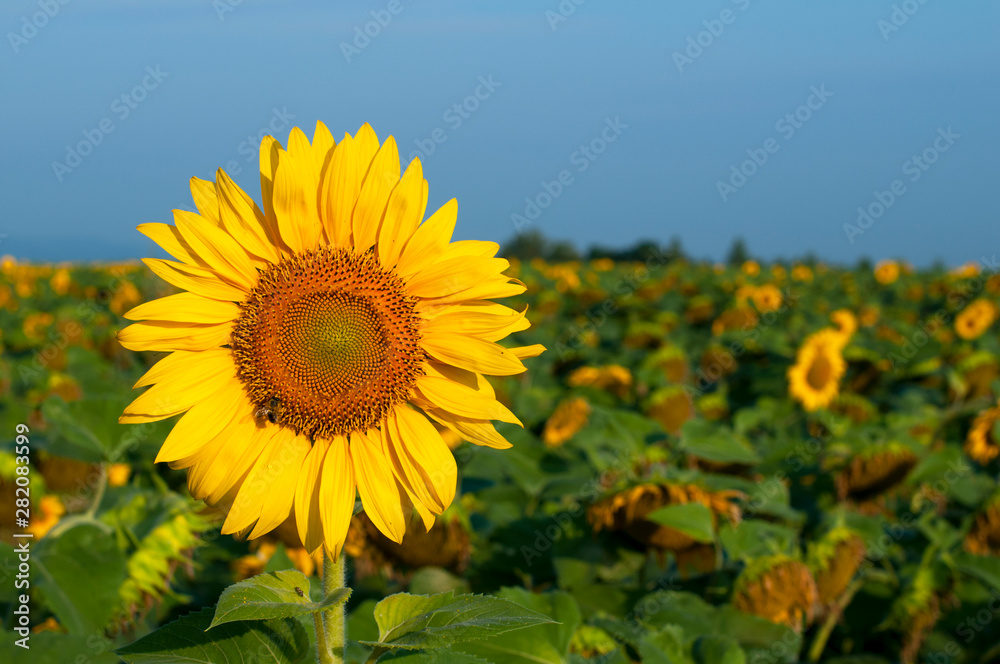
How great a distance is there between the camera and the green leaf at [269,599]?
3.34 ft

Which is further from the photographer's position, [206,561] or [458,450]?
[458,450]

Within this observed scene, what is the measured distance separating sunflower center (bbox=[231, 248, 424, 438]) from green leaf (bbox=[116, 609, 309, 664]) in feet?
1.03

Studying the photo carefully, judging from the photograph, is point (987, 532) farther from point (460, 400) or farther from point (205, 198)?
point (205, 198)

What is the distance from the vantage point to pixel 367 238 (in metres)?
1.38

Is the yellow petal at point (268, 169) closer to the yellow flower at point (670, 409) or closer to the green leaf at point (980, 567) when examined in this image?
the green leaf at point (980, 567)

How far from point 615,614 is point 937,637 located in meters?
1.28

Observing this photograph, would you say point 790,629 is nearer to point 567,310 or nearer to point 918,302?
point 567,310

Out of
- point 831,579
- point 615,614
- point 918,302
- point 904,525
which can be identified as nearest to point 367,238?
point 615,614

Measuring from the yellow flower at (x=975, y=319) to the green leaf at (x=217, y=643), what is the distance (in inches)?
390

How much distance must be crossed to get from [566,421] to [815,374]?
10.7ft

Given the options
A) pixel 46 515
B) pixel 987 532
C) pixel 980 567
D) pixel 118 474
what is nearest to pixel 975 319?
pixel 987 532

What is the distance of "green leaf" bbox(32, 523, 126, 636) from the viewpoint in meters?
1.90

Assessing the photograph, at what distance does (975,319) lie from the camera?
9516 mm

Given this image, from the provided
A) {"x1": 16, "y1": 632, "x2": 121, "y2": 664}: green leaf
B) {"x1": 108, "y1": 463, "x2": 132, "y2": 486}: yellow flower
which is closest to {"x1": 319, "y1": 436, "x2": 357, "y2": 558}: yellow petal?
{"x1": 16, "y1": 632, "x2": 121, "y2": 664}: green leaf
